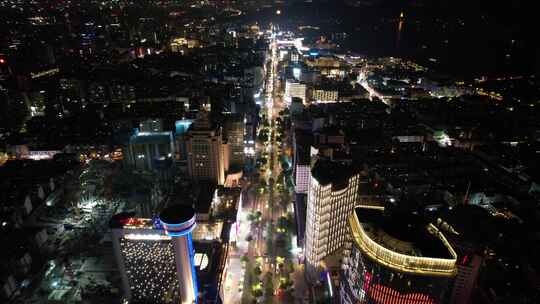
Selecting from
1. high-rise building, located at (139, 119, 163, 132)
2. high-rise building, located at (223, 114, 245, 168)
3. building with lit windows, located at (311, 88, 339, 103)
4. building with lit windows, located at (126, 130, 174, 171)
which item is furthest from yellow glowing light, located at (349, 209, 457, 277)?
building with lit windows, located at (311, 88, 339, 103)

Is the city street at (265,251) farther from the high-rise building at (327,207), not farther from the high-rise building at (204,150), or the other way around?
the high-rise building at (204,150)

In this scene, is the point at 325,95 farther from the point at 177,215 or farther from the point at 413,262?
the point at 413,262

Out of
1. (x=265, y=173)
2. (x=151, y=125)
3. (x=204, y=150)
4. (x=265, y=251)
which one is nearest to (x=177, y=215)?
(x=265, y=251)

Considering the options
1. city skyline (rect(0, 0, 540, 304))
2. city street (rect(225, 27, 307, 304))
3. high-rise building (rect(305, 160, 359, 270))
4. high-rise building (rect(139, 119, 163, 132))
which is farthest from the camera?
high-rise building (rect(139, 119, 163, 132))

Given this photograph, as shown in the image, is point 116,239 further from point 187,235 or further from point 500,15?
point 500,15

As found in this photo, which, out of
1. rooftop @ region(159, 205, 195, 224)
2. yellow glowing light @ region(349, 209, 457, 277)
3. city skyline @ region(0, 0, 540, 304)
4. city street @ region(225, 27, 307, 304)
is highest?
yellow glowing light @ region(349, 209, 457, 277)

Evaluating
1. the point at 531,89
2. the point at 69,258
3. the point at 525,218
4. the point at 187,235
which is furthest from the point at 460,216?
the point at 531,89

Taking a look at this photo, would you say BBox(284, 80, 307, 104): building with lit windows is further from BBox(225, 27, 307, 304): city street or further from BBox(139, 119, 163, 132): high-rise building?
BBox(139, 119, 163, 132): high-rise building

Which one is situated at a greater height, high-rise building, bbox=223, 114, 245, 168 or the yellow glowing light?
the yellow glowing light
